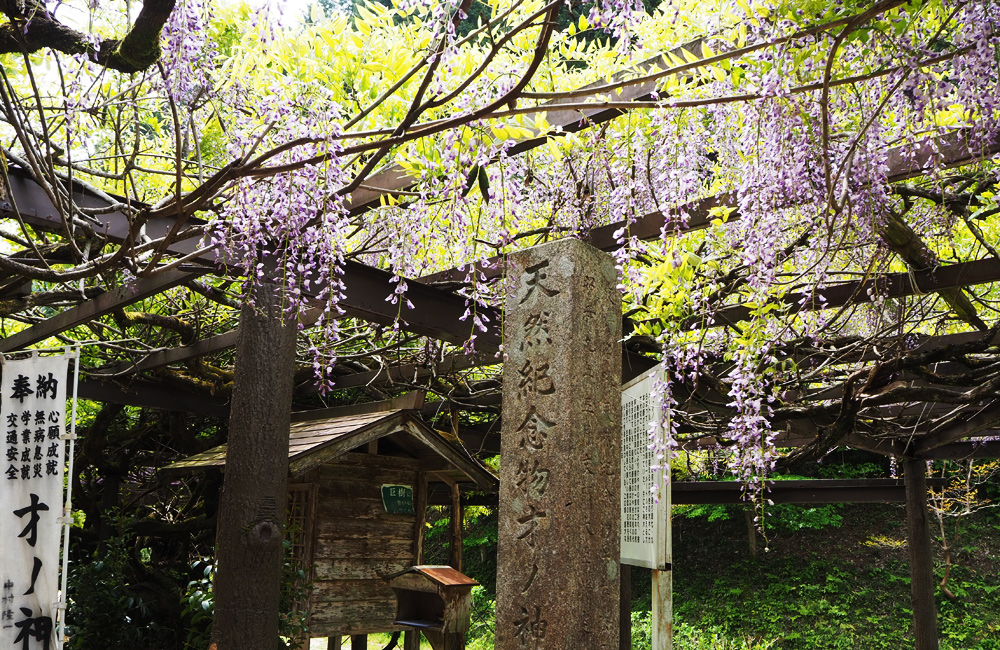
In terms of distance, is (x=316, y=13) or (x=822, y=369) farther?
(x=822, y=369)

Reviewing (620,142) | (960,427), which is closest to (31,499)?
(620,142)

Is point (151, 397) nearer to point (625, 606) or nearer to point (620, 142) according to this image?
point (625, 606)

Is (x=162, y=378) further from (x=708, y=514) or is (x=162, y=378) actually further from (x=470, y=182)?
(x=708, y=514)

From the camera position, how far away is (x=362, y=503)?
6.74 metres

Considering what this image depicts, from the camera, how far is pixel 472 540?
1439cm

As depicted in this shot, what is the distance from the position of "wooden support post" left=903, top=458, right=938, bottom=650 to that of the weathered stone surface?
5.22m

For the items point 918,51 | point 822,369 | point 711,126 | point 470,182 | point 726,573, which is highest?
point 711,126

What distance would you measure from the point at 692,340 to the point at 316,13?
2.47m

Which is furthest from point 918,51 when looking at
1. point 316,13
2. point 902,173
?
point 316,13

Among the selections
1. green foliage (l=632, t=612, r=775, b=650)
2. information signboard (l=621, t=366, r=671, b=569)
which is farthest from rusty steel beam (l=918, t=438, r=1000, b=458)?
information signboard (l=621, t=366, r=671, b=569)

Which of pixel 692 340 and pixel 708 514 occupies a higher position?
pixel 692 340

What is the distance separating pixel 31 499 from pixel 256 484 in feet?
3.60

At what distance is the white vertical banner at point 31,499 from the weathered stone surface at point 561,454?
97.8 inches

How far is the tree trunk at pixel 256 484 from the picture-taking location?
11.8 ft
